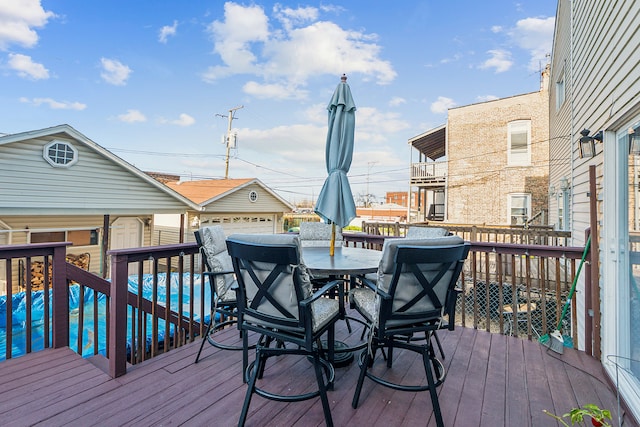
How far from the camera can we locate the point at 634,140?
2.27 metres

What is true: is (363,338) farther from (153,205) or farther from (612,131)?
(153,205)

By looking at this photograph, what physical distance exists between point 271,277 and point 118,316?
1390 mm

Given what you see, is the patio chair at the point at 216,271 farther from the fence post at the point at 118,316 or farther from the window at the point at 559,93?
the window at the point at 559,93

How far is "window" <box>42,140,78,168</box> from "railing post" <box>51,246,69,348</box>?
22.0ft

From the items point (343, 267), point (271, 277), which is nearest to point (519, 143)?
point (343, 267)

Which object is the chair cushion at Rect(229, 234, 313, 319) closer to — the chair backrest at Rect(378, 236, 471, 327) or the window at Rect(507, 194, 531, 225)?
the chair backrest at Rect(378, 236, 471, 327)

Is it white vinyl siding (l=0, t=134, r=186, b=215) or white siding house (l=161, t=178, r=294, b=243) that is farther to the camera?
white siding house (l=161, t=178, r=294, b=243)

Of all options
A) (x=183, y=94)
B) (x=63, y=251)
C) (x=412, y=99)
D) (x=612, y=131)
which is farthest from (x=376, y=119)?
(x=63, y=251)

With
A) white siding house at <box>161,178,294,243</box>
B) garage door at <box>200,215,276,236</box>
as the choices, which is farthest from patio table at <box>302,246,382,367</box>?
garage door at <box>200,215,276,236</box>

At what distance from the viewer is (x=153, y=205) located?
9.92m

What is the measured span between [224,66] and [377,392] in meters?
14.0

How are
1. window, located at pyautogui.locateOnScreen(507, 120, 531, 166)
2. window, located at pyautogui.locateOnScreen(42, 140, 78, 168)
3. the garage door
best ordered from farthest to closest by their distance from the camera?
the garage door < window, located at pyautogui.locateOnScreen(507, 120, 531, 166) < window, located at pyautogui.locateOnScreen(42, 140, 78, 168)

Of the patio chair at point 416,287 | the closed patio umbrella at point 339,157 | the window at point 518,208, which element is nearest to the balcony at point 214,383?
the patio chair at point 416,287

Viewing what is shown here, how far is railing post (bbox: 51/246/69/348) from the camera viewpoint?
2713 mm
